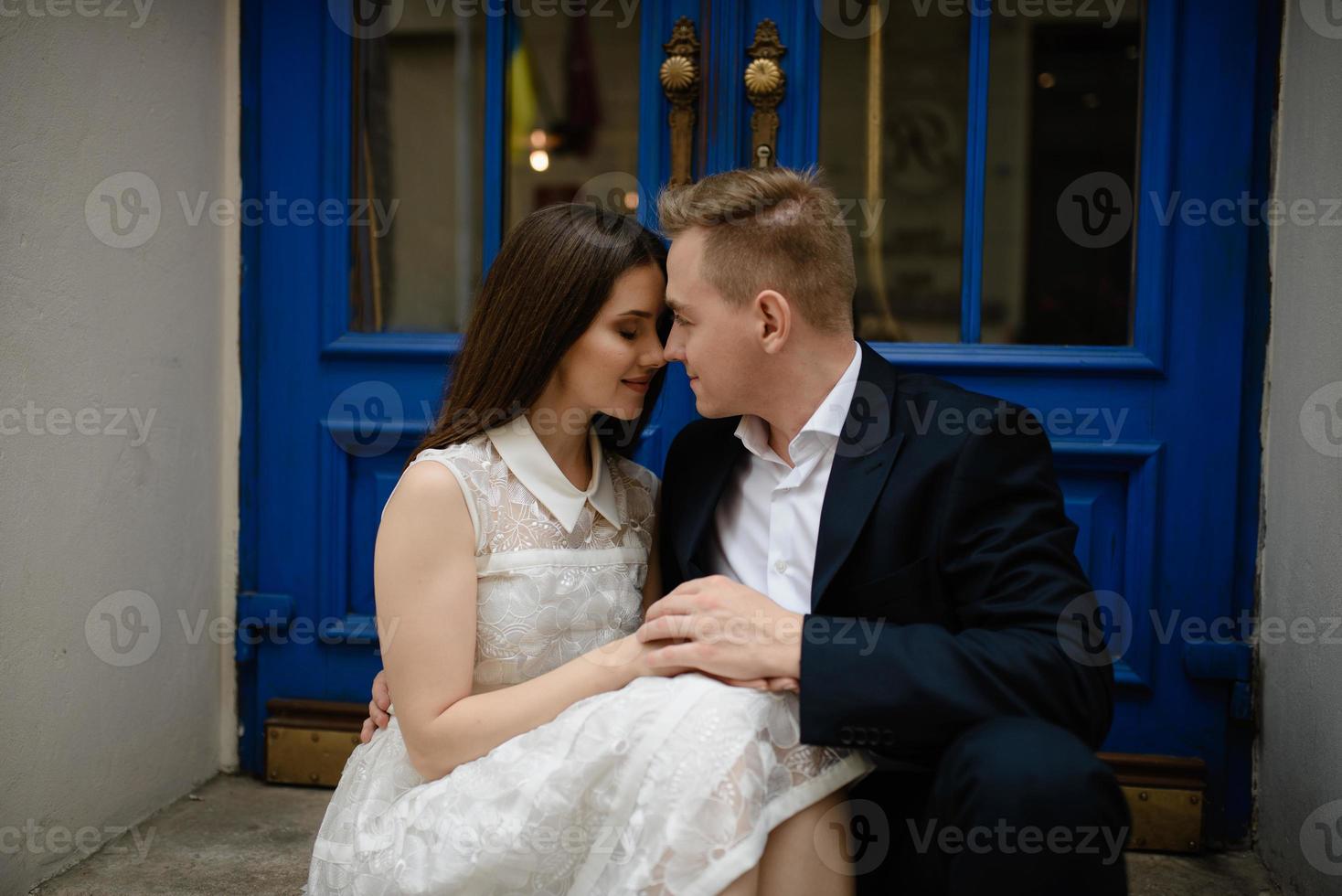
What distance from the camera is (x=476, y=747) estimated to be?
155 centimetres

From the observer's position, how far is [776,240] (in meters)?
1.75

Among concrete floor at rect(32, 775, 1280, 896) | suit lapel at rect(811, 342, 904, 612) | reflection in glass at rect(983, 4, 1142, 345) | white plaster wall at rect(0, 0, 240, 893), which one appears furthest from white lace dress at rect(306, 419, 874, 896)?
reflection in glass at rect(983, 4, 1142, 345)

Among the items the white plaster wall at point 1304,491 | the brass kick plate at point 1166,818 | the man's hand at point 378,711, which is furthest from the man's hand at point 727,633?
the brass kick plate at point 1166,818

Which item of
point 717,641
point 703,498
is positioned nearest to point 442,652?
point 717,641

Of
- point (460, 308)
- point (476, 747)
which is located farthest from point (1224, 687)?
point (460, 308)

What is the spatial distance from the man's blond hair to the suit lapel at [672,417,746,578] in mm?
280

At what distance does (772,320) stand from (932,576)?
486 mm

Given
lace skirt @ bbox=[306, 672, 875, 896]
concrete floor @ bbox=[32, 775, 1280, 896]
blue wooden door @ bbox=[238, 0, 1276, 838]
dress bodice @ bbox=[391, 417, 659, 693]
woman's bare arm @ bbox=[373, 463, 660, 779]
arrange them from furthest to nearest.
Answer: blue wooden door @ bbox=[238, 0, 1276, 838]
concrete floor @ bbox=[32, 775, 1280, 896]
dress bodice @ bbox=[391, 417, 659, 693]
woman's bare arm @ bbox=[373, 463, 660, 779]
lace skirt @ bbox=[306, 672, 875, 896]

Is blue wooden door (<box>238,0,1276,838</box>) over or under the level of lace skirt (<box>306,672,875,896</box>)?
over

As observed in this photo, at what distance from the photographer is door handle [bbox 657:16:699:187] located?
229 cm

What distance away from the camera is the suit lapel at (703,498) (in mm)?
1810

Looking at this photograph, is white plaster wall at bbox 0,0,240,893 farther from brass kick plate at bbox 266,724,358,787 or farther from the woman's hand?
the woman's hand

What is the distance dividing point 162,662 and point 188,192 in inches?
40.8

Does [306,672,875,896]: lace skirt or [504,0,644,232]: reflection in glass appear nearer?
[306,672,875,896]: lace skirt
